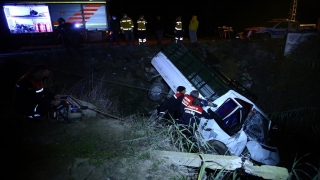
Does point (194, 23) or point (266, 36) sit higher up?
point (194, 23)

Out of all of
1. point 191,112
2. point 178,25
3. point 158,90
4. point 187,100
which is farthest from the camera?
point 178,25

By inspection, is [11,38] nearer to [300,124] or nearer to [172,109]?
[172,109]

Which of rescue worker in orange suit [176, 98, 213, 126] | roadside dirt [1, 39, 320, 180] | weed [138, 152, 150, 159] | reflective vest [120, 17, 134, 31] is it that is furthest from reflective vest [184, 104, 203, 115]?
reflective vest [120, 17, 134, 31]

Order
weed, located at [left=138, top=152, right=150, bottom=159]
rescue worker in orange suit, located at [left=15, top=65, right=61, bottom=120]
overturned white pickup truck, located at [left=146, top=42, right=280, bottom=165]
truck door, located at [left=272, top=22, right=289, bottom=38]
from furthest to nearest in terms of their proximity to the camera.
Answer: truck door, located at [left=272, top=22, right=289, bottom=38]
overturned white pickup truck, located at [left=146, top=42, right=280, bottom=165]
rescue worker in orange suit, located at [left=15, top=65, right=61, bottom=120]
weed, located at [left=138, top=152, right=150, bottom=159]

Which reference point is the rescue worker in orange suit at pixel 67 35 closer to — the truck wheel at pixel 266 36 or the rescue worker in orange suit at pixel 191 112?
the rescue worker in orange suit at pixel 191 112

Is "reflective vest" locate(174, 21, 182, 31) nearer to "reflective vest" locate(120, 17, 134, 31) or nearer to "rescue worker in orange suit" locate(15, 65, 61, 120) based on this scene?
"reflective vest" locate(120, 17, 134, 31)

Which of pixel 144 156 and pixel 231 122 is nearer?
pixel 144 156

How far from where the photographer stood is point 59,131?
386cm

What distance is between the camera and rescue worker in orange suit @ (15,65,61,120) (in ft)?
12.8

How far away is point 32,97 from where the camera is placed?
393cm

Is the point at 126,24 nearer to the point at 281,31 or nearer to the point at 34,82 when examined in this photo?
the point at 34,82

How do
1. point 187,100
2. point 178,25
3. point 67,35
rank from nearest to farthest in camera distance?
point 187,100, point 67,35, point 178,25

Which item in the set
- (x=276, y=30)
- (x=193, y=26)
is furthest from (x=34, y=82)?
(x=276, y=30)

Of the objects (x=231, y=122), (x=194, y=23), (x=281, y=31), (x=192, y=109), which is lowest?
(x=231, y=122)
